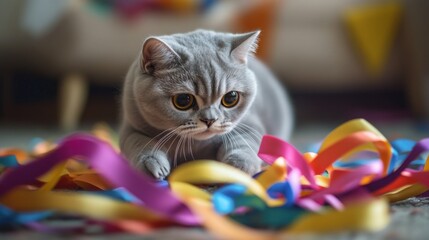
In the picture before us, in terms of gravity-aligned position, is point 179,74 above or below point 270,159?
above

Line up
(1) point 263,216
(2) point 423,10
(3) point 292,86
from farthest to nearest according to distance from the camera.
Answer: (3) point 292,86 < (2) point 423,10 < (1) point 263,216

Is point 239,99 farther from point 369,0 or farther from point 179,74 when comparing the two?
point 369,0

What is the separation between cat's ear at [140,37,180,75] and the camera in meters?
0.94

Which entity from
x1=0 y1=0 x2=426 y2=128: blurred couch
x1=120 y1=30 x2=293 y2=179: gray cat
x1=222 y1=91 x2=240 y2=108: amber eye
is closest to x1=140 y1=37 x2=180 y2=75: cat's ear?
x1=120 y1=30 x2=293 y2=179: gray cat

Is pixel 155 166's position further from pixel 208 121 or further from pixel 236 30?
pixel 236 30

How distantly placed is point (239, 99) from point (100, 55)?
1.33 metres

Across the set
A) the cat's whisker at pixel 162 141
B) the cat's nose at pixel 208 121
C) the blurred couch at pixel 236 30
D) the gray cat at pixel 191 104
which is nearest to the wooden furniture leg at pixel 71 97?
the blurred couch at pixel 236 30

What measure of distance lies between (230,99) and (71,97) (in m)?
1.49

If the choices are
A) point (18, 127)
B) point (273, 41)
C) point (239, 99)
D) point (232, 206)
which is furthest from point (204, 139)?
point (18, 127)

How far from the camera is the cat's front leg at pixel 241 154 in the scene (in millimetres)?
969

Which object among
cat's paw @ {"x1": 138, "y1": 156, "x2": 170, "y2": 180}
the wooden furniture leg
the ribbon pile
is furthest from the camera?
the wooden furniture leg

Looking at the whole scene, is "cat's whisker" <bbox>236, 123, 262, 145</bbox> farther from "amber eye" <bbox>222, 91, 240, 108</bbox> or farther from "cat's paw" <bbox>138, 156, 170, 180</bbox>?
"cat's paw" <bbox>138, 156, 170, 180</bbox>

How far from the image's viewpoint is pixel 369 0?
2.17 m

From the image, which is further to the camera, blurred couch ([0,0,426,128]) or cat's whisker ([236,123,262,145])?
blurred couch ([0,0,426,128])
